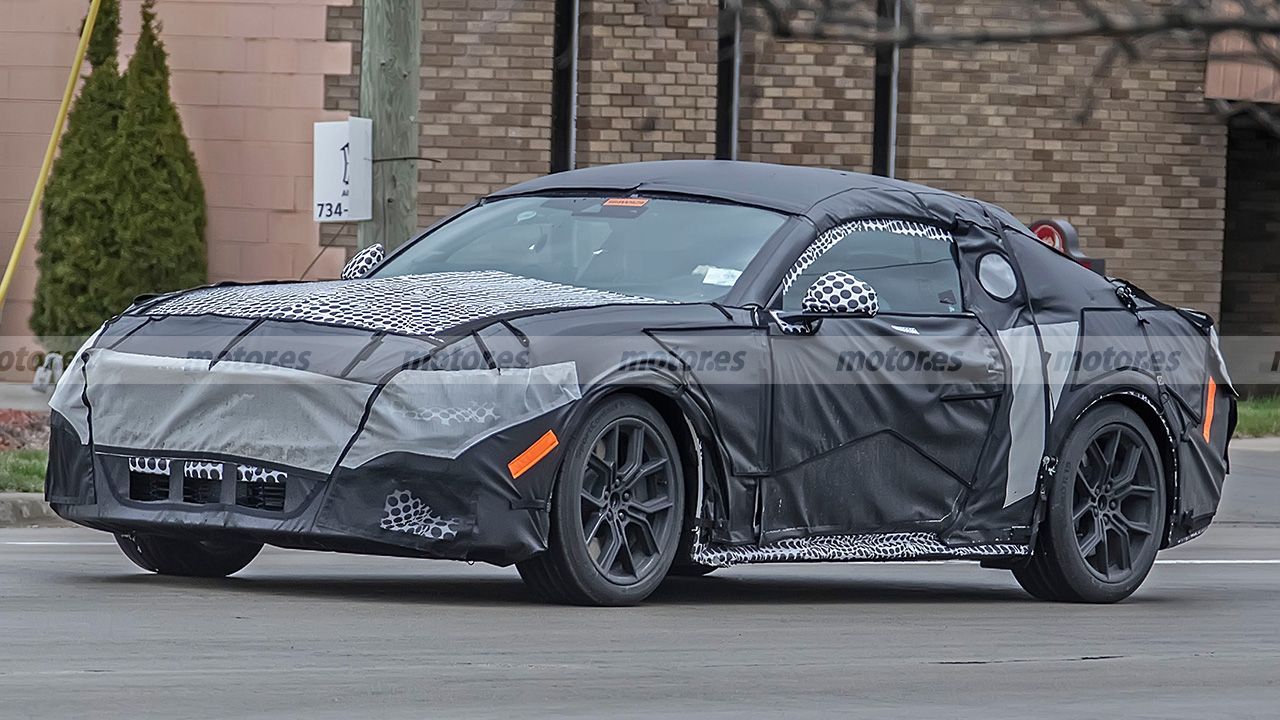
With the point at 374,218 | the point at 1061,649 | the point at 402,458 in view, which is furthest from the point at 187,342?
the point at 374,218

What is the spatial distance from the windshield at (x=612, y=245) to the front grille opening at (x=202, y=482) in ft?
4.92

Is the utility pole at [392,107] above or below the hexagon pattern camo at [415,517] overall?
above

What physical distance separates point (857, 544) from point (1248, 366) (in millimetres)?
17285

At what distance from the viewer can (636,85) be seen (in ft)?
68.4

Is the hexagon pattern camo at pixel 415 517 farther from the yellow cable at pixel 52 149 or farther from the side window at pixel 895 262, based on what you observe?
the yellow cable at pixel 52 149

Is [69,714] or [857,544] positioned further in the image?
[857,544]

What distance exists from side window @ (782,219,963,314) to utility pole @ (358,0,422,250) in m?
4.16

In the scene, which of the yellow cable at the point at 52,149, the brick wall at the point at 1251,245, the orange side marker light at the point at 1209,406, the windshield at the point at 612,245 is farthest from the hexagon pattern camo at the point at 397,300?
the brick wall at the point at 1251,245

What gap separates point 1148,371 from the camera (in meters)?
9.66

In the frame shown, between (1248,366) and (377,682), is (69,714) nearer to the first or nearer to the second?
(377,682)

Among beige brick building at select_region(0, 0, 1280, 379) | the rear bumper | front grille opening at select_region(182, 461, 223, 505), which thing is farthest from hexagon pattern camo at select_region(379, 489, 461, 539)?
beige brick building at select_region(0, 0, 1280, 379)

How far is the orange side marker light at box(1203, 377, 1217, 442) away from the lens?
9.99 meters

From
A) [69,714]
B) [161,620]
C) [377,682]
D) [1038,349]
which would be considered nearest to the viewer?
[69,714]

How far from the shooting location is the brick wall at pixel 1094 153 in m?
21.8
